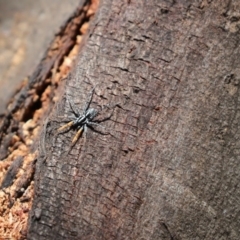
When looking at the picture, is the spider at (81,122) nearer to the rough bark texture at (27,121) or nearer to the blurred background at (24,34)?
the rough bark texture at (27,121)

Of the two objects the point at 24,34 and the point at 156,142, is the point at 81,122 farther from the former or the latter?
the point at 24,34

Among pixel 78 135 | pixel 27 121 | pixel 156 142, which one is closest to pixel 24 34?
pixel 27 121

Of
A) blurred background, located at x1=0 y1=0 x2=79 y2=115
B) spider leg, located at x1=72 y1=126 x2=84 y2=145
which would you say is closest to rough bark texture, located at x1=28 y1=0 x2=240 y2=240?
spider leg, located at x1=72 y1=126 x2=84 y2=145

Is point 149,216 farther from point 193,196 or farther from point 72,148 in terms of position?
point 72,148

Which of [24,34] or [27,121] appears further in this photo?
[24,34]

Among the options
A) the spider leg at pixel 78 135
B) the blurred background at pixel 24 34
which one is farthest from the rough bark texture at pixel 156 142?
the blurred background at pixel 24 34

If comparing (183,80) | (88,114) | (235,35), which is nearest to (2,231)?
(88,114)
